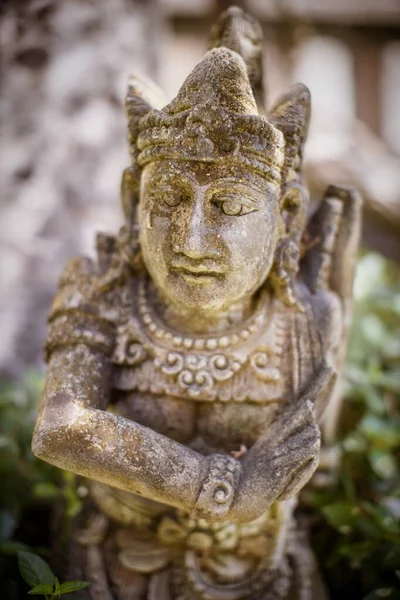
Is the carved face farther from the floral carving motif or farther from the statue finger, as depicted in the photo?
the statue finger

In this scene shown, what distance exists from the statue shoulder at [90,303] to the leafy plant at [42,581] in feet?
1.69

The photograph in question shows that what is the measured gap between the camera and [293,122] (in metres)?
1.60

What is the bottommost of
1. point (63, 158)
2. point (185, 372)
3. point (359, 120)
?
point (185, 372)

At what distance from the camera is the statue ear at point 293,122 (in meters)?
1.59

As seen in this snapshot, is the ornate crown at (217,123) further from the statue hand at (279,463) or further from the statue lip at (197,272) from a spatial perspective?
the statue hand at (279,463)

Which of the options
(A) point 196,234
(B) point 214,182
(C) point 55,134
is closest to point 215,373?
(A) point 196,234

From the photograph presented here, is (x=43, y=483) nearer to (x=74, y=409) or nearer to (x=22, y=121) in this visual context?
(x=74, y=409)

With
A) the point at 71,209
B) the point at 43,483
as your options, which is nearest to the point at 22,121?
the point at 71,209

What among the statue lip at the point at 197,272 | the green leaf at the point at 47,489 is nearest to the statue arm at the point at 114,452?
the statue lip at the point at 197,272

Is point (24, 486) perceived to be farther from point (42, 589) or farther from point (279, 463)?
point (279, 463)

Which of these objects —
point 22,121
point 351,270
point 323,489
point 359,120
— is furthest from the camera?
point 359,120

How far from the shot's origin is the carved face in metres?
1.49

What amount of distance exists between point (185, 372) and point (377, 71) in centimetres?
355

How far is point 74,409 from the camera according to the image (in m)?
1.52
